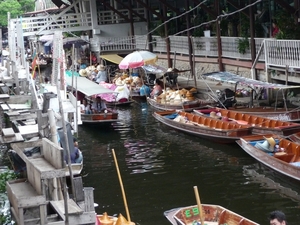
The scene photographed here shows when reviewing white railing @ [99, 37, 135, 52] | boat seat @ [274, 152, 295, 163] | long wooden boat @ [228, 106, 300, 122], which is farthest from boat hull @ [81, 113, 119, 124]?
white railing @ [99, 37, 135, 52]

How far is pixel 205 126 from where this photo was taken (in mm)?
22797

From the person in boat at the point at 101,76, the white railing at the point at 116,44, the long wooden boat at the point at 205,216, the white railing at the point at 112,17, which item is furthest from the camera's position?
the white railing at the point at 112,17

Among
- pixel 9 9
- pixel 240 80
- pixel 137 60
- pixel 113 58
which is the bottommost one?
pixel 240 80

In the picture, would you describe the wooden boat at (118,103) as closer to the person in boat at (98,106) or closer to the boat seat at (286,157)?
the person in boat at (98,106)

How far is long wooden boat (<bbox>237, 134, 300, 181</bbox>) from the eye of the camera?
16.2m

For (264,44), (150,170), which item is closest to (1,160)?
(150,170)

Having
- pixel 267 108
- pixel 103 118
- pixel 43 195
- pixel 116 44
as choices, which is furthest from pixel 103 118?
pixel 43 195

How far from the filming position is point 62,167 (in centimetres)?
789

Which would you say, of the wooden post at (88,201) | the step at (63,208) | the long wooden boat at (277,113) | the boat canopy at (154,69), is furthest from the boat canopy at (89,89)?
the step at (63,208)

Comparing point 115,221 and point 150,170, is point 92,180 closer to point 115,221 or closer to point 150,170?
point 150,170

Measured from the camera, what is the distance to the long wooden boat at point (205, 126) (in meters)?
20.8

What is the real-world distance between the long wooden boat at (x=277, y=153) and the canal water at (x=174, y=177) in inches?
14.5

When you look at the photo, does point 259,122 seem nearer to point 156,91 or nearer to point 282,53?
point 282,53

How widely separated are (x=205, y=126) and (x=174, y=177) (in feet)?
16.2
